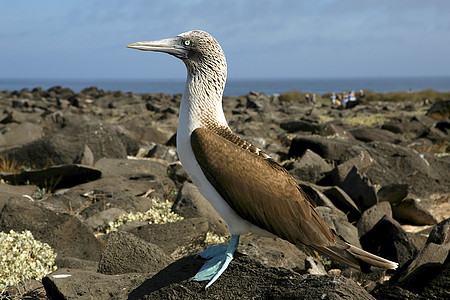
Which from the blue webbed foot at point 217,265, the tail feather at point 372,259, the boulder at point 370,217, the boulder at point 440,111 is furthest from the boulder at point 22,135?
the boulder at point 440,111

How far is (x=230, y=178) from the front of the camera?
10.9ft

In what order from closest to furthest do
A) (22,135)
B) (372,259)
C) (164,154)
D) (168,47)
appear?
(372,259), (168,47), (164,154), (22,135)

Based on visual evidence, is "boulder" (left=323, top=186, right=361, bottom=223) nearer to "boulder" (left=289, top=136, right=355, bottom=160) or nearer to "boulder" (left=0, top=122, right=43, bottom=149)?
"boulder" (left=289, top=136, right=355, bottom=160)

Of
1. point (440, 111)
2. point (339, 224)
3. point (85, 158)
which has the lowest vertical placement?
point (339, 224)

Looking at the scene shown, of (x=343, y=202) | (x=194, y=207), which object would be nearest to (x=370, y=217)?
(x=343, y=202)

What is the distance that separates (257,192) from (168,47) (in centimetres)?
135

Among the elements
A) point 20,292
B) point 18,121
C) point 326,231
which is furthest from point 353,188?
point 18,121

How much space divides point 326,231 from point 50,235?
3810 millimetres

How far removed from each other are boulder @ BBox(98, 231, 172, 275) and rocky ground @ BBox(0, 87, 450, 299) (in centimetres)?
1

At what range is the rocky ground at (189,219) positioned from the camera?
12.2ft

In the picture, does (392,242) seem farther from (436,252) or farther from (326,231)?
(326,231)

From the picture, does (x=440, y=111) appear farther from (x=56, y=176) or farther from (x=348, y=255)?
(x=348, y=255)

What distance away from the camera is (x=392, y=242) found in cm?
601

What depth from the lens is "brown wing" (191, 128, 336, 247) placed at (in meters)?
3.32
